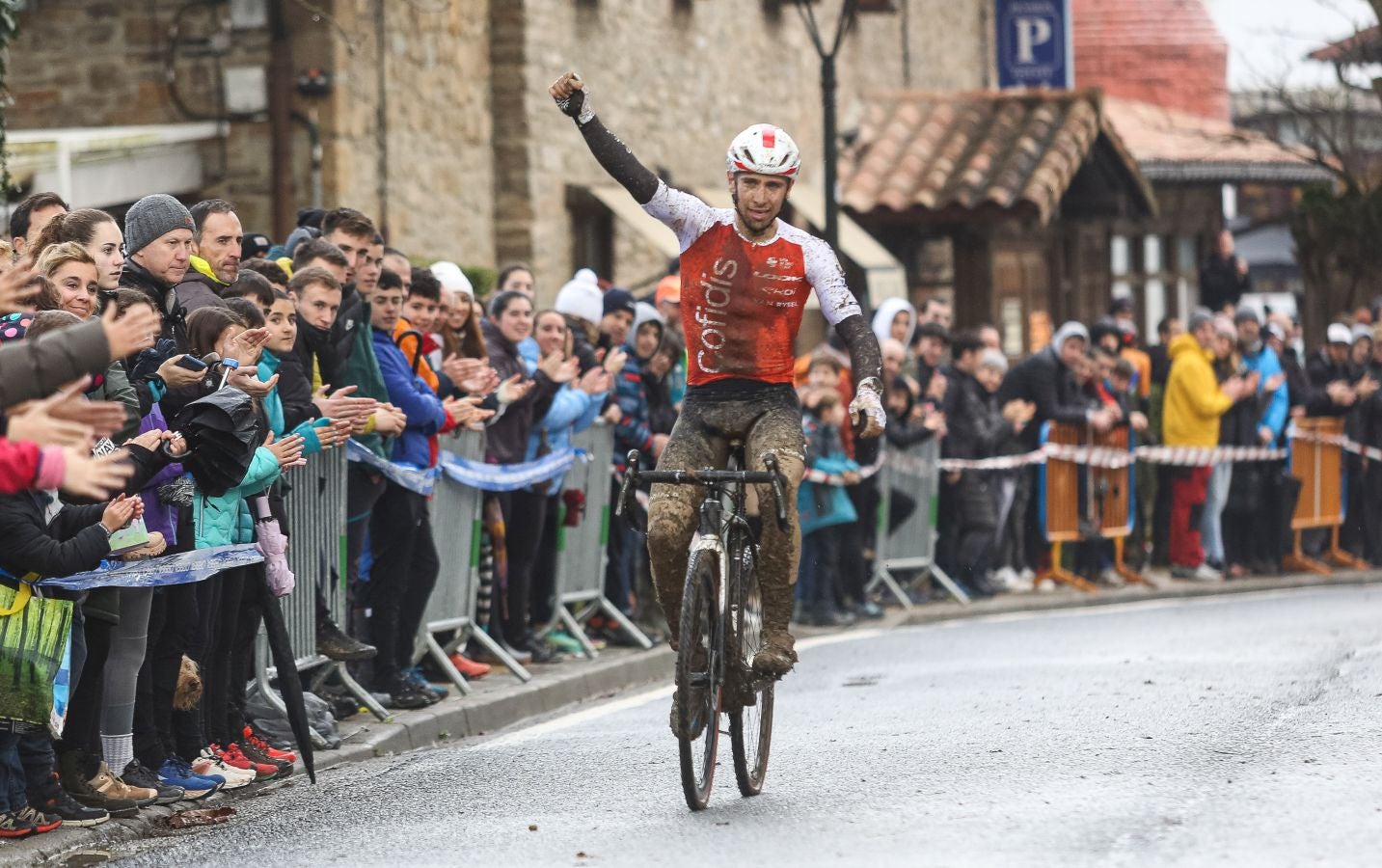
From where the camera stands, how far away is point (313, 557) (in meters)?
10.1

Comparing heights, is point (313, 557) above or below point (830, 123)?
below

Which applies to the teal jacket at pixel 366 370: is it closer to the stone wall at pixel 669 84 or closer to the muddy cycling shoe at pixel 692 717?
the muddy cycling shoe at pixel 692 717

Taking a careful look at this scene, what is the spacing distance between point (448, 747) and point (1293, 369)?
43.3ft

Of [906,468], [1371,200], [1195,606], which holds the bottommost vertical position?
[1195,606]

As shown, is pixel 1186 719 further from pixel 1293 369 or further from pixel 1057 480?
pixel 1293 369

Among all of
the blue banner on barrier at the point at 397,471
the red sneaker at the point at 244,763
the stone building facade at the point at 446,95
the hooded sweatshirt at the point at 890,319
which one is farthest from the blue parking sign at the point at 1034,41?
the red sneaker at the point at 244,763

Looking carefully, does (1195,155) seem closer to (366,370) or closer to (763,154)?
(366,370)

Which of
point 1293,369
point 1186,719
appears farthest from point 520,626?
point 1293,369

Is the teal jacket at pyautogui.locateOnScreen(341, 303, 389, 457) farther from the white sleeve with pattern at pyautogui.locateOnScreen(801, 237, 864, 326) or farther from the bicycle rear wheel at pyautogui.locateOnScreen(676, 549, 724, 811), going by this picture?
the bicycle rear wheel at pyautogui.locateOnScreen(676, 549, 724, 811)

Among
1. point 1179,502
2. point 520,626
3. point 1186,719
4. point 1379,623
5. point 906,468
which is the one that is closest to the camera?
point 1186,719

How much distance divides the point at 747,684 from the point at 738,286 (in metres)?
1.48

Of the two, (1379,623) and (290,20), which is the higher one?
(290,20)

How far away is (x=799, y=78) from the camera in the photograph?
1155 inches

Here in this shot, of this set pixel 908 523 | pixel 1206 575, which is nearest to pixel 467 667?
pixel 908 523
